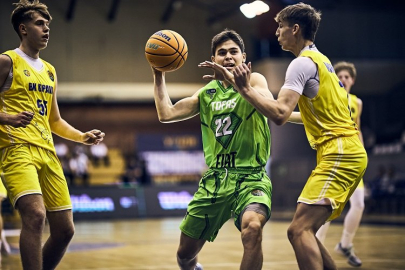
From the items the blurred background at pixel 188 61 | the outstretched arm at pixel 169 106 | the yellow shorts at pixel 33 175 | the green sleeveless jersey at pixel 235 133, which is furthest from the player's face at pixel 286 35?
the blurred background at pixel 188 61

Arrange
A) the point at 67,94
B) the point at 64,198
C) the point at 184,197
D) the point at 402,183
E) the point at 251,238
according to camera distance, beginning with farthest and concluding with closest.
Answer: the point at 67,94 → the point at 184,197 → the point at 402,183 → the point at 64,198 → the point at 251,238

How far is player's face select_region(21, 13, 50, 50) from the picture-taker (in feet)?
15.4

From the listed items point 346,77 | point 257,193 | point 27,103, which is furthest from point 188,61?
point 257,193

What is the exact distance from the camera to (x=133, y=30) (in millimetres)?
22953

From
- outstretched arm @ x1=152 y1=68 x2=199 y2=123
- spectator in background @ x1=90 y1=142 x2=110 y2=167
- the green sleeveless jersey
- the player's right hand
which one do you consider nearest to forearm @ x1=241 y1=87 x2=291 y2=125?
the green sleeveless jersey

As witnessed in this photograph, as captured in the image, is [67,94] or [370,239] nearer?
[370,239]

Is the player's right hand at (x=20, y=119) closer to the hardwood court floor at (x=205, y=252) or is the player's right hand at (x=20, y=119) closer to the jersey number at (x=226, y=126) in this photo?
the jersey number at (x=226, y=126)

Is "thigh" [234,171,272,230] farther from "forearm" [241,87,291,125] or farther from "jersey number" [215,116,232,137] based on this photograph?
"forearm" [241,87,291,125]

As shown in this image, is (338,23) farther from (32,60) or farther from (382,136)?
(32,60)

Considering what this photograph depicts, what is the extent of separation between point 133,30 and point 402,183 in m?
11.2

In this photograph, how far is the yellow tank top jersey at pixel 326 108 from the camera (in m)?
4.14

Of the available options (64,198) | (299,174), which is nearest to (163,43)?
(64,198)

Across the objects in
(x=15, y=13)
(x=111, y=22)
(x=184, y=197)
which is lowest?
(x=184, y=197)

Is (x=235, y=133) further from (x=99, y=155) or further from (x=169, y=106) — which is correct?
(x=99, y=155)
